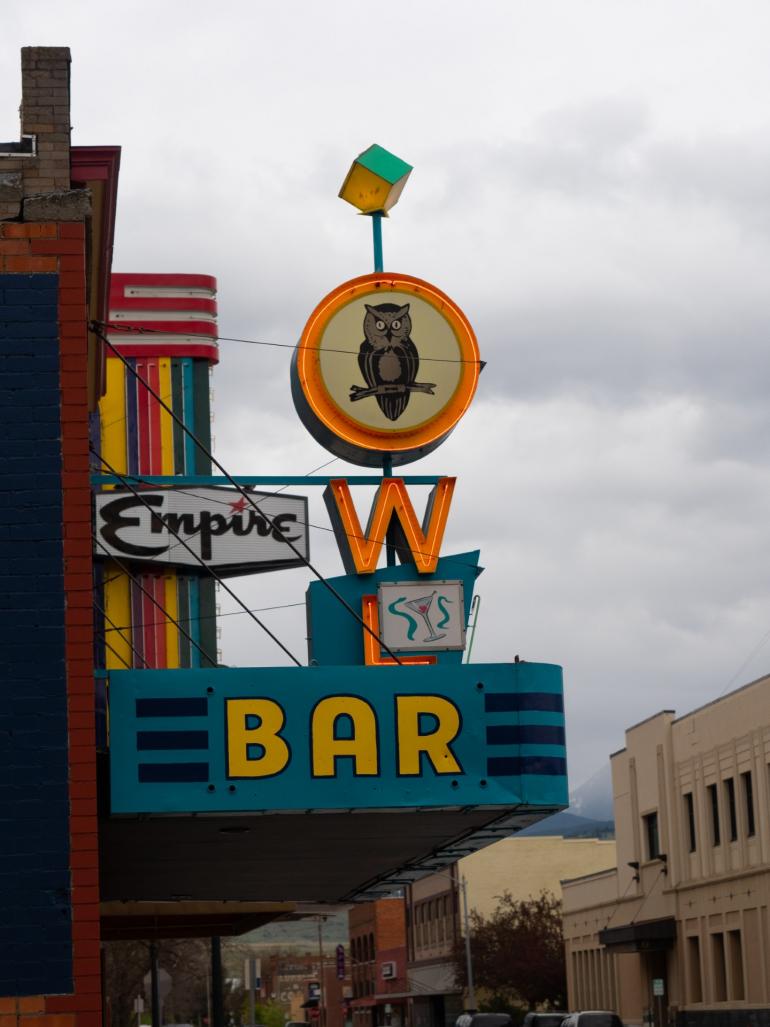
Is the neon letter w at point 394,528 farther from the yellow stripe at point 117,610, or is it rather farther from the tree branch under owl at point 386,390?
the yellow stripe at point 117,610

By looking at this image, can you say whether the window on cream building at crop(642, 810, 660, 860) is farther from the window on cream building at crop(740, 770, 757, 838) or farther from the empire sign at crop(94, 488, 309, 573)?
the empire sign at crop(94, 488, 309, 573)

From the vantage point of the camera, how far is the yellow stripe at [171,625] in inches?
1049

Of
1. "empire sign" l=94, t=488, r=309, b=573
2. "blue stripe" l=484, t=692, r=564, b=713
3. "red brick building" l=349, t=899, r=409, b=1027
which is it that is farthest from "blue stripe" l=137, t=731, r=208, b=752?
"red brick building" l=349, t=899, r=409, b=1027

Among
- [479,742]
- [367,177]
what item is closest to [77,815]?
[479,742]

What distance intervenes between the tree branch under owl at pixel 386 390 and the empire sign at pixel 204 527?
2.75 m

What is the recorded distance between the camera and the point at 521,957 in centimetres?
7306

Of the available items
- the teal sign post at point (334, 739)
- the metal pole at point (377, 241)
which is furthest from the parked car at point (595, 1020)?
the teal sign post at point (334, 739)

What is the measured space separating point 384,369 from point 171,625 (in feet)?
19.2

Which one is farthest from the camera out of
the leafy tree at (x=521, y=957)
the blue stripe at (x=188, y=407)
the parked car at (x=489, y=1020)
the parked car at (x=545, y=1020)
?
the leafy tree at (x=521, y=957)

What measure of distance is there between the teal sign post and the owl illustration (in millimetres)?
6968

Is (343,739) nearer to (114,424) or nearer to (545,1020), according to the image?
(114,424)

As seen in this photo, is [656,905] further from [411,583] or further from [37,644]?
[37,644]

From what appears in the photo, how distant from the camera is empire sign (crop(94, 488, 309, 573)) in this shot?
84.8 feet

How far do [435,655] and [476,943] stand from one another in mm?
55217
